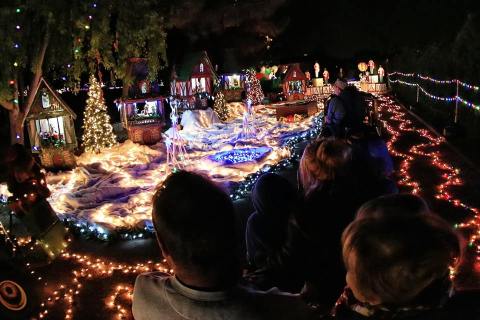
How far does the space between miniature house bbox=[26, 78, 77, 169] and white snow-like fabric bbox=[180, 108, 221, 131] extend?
5.74 meters

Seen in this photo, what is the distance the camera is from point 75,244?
7.29 m

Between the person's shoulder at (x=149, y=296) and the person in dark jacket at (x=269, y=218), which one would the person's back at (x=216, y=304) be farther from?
the person in dark jacket at (x=269, y=218)

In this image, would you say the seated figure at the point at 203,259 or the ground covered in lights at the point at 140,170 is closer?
the seated figure at the point at 203,259

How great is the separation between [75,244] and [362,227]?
20.8 feet

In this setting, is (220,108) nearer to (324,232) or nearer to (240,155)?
(240,155)

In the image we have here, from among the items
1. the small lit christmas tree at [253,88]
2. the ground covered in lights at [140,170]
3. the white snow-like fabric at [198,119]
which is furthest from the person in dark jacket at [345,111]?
the small lit christmas tree at [253,88]

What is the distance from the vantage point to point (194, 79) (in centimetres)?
2320

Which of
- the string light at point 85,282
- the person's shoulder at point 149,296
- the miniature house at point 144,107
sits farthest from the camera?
the miniature house at point 144,107

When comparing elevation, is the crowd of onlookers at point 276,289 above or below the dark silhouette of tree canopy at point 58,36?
below

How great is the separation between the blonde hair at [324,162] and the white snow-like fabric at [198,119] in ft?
50.8

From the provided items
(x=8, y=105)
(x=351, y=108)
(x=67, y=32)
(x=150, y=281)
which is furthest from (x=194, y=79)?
(x=150, y=281)

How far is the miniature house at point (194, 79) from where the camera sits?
22.3 metres

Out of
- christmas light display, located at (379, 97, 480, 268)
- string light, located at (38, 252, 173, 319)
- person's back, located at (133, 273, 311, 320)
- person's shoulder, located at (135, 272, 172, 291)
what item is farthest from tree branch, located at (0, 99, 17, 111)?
person's back, located at (133, 273, 311, 320)

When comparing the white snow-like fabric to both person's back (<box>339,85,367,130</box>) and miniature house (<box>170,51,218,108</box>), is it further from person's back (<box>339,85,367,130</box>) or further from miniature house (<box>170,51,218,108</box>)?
person's back (<box>339,85,367,130</box>)
